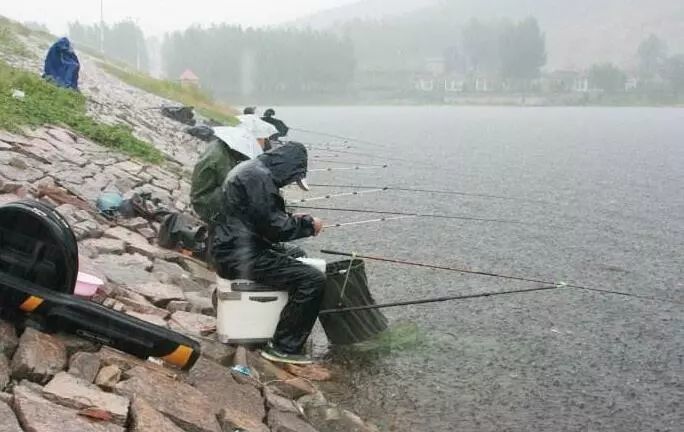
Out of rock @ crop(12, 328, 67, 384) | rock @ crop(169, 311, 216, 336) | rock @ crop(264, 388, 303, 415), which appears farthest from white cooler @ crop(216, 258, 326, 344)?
rock @ crop(12, 328, 67, 384)

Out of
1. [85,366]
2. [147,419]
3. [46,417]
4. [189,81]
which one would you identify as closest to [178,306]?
[85,366]

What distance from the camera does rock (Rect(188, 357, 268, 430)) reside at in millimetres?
4816

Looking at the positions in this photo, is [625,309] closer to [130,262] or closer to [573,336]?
[573,336]

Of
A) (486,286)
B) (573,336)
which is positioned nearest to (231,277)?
(573,336)

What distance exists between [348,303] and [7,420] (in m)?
3.44

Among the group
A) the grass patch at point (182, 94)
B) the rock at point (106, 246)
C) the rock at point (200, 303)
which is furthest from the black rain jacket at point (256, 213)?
the grass patch at point (182, 94)

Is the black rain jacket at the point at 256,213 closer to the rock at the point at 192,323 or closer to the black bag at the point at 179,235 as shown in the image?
the rock at the point at 192,323

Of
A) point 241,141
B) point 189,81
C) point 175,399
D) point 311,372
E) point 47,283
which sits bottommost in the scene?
point 311,372

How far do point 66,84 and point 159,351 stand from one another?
15.3 m

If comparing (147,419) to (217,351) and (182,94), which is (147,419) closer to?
(217,351)

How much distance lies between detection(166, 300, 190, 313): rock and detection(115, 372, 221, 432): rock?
6.23 ft

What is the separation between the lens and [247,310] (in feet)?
20.1

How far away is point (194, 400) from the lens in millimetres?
4754

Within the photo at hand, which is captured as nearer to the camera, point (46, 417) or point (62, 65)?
point (46, 417)
